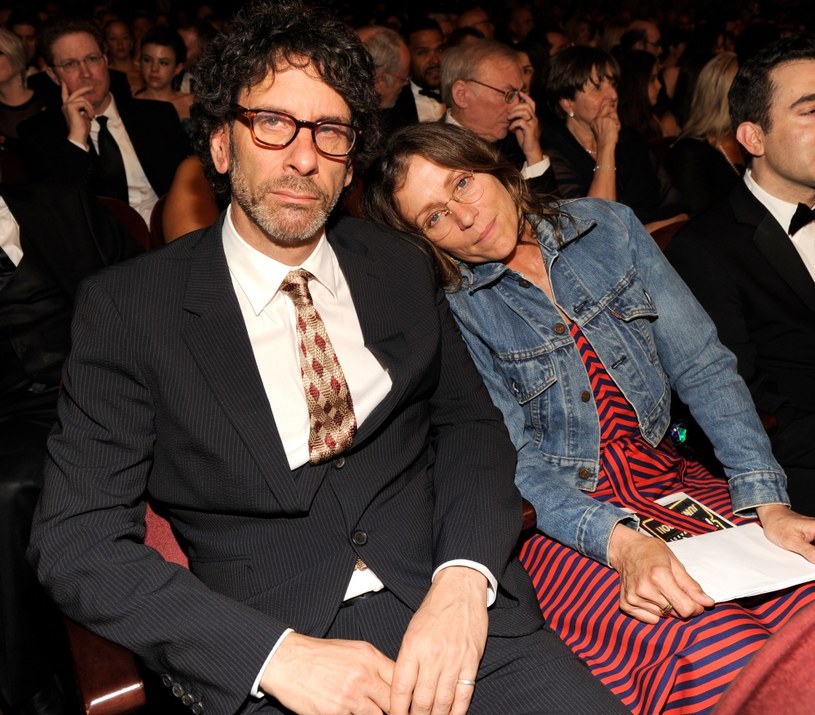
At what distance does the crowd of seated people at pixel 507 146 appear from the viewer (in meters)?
2.27

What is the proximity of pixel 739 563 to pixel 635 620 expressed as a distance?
26 cm

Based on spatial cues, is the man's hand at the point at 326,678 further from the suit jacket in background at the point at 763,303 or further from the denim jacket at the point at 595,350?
the suit jacket in background at the point at 763,303

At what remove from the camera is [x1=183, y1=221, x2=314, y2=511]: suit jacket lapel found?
158 cm

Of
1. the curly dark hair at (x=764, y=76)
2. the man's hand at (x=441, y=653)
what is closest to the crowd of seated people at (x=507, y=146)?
the curly dark hair at (x=764, y=76)

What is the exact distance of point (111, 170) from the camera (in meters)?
4.25

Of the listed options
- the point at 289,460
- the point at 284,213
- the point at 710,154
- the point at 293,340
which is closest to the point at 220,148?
the point at 284,213

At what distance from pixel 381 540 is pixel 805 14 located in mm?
13445

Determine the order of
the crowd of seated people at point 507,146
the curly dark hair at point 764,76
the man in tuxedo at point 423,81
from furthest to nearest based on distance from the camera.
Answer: the man in tuxedo at point 423,81
the curly dark hair at point 764,76
the crowd of seated people at point 507,146

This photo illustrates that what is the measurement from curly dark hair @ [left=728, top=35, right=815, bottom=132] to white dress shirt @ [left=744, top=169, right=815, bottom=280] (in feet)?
0.69

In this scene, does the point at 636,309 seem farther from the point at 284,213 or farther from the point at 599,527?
the point at 284,213

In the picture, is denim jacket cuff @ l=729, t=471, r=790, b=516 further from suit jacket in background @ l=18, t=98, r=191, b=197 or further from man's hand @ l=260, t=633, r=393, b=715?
suit jacket in background @ l=18, t=98, r=191, b=197

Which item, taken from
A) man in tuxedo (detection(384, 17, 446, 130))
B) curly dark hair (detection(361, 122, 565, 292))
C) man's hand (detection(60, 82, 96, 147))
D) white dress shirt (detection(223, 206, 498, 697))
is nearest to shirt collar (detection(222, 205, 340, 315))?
white dress shirt (detection(223, 206, 498, 697))

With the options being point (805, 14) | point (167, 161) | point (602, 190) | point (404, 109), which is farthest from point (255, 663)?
point (805, 14)

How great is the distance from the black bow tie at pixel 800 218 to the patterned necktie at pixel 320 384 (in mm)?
1493
